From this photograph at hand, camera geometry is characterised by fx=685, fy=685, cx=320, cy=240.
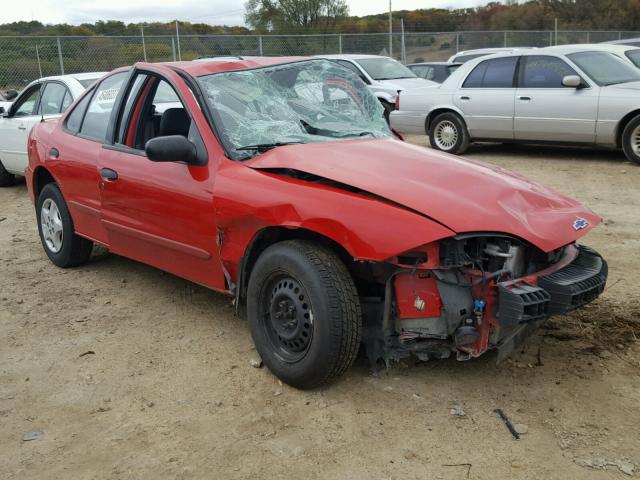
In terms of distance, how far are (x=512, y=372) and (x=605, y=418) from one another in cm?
58

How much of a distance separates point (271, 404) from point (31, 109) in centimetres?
738

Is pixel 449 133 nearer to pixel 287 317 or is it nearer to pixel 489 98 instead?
pixel 489 98

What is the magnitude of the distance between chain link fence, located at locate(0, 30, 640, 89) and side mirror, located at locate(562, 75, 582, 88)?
12.3 m

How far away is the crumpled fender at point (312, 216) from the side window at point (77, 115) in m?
2.10

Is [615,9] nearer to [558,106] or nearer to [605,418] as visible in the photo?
[558,106]

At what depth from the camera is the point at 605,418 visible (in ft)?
10.7

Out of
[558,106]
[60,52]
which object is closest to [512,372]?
[558,106]

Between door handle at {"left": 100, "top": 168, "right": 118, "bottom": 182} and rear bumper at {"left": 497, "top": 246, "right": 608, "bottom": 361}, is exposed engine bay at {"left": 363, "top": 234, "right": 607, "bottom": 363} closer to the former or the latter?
rear bumper at {"left": 497, "top": 246, "right": 608, "bottom": 361}

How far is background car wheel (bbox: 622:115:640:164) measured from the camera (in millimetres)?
9227

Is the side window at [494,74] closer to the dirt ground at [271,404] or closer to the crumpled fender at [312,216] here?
the dirt ground at [271,404]

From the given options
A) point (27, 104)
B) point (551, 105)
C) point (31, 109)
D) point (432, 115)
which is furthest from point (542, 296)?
point (432, 115)

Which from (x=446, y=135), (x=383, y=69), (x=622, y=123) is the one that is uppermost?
(x=383, y=69)

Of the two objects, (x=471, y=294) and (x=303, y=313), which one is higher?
(x=471, y=294)

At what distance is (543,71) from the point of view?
10.1m
